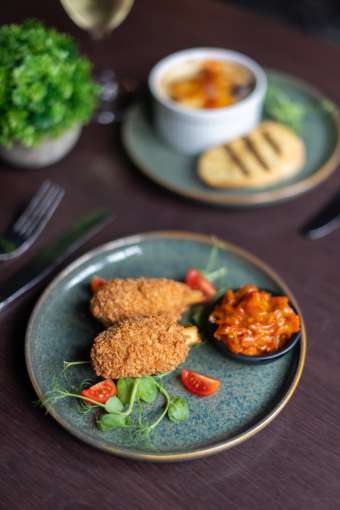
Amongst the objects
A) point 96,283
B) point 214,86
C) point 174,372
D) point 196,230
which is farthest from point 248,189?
point 174,372

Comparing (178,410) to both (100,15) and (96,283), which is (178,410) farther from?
(100,15)

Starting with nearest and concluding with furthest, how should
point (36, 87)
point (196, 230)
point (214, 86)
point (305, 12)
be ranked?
1. point (36, 87)
2. point (196, 230)
3. point (214, 86)
4. point (305, 12)

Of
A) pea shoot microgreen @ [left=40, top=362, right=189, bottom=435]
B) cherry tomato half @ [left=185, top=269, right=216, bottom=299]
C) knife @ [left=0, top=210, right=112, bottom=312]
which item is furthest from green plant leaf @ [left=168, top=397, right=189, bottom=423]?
knife @ [left=0, top=210, right=112, bottom=312]

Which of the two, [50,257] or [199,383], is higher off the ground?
[50,257]

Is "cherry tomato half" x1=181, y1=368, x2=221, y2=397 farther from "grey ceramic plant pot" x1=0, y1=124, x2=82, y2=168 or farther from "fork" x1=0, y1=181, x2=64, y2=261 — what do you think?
"grey ceramic plant pot" x1=0, y1=124, x2=82, y2=168

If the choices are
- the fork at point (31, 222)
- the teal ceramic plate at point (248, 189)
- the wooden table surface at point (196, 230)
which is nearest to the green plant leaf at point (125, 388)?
the wooden table surface at point (196, 230)

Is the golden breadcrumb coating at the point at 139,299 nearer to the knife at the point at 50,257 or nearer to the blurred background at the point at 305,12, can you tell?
the knife at the point at 50,257
